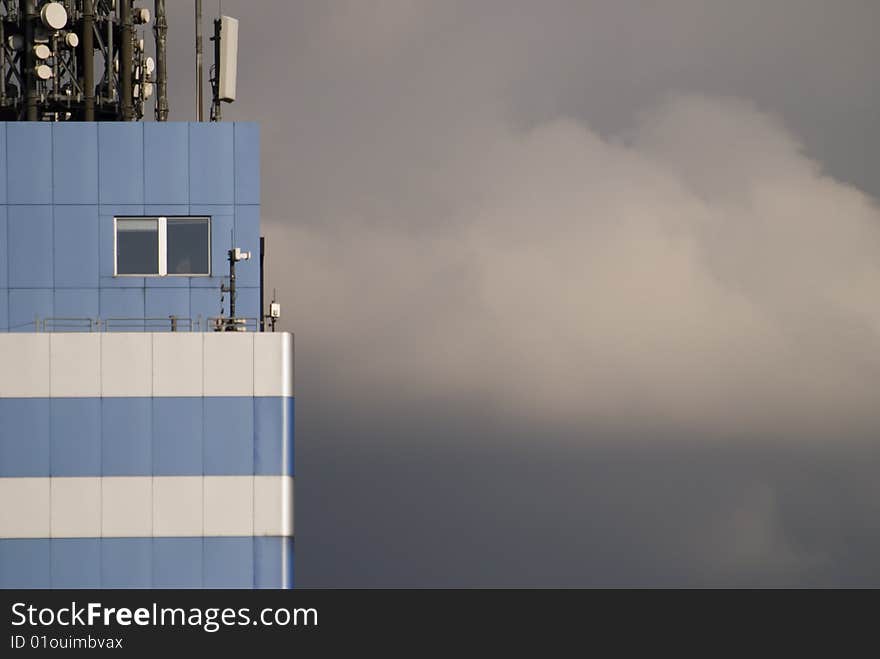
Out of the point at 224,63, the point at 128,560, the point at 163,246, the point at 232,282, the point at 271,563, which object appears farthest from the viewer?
the point at 224,63

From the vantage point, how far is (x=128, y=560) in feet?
157

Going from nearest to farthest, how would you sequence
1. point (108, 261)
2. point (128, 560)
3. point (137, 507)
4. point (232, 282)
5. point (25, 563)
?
point (25, 563) < point (128, 560) < point (137, 507) < point (232, 282) < point (108, 261)

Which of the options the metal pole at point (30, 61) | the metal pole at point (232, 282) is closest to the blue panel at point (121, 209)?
the metal pole at point (232, 282)

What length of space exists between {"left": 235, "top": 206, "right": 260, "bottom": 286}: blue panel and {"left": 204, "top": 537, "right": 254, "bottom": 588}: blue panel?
845cm

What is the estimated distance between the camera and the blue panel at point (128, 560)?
47750mm

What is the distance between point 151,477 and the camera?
158 feet

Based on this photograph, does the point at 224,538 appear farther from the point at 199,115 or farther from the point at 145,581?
the point at 199,115

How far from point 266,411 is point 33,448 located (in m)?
6.79

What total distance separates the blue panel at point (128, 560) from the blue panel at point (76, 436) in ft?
7.17

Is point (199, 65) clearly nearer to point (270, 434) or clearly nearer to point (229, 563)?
point (270, 434)

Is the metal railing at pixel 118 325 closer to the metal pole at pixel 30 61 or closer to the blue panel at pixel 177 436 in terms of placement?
the blue panel at pixel 177 436

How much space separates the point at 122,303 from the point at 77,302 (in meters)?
1.41

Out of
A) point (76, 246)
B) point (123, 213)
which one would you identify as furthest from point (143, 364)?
point (123, 213)

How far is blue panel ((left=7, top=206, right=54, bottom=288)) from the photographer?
52000mm
